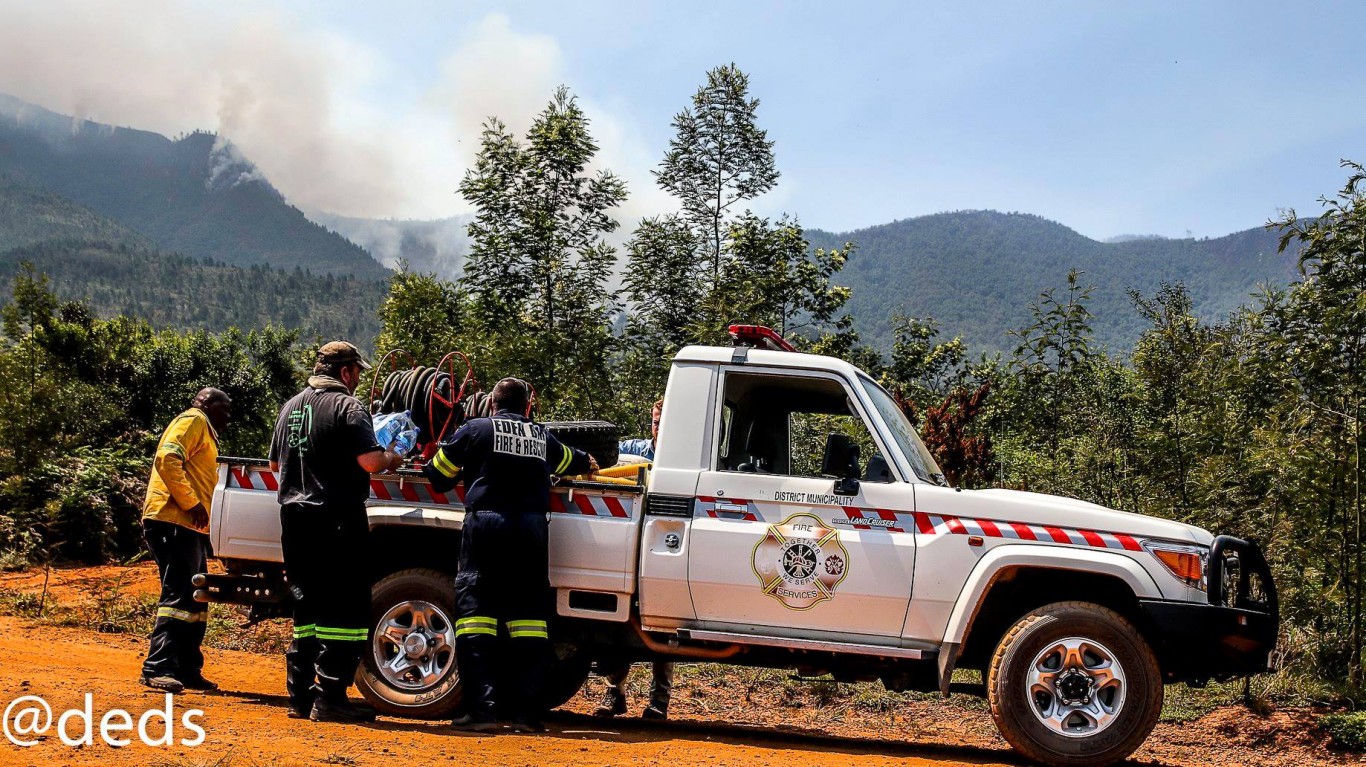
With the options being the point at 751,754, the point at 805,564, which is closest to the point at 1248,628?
the point at 805,564

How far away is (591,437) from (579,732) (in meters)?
1.85

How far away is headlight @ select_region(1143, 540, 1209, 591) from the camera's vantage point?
577cm

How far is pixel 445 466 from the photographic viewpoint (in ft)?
20.2

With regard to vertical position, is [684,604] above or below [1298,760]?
above

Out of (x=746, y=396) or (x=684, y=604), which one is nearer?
(x=684, y=604)

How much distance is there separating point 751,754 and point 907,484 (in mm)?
1640

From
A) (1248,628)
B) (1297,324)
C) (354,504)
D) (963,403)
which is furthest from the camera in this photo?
(963,403)

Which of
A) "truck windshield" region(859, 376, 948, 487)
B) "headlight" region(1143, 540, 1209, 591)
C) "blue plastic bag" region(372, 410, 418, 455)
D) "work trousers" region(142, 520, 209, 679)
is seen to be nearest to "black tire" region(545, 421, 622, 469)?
"blue plastic bag" region(372, 410, 418, 455)

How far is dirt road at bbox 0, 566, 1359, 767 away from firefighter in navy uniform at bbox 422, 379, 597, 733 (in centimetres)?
30

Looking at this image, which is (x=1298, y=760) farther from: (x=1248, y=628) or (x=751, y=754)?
(x=751, y=754)

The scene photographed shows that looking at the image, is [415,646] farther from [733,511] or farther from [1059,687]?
[1059,687]

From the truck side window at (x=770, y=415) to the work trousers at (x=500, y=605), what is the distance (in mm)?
1158

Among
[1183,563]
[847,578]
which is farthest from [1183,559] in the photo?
[847,578]

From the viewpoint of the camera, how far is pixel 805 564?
5.89 m
